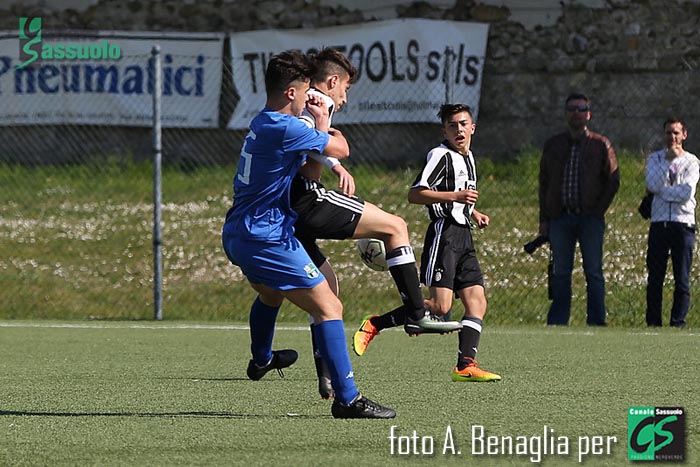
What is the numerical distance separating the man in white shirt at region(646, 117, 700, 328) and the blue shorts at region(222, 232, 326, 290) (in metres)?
6.26

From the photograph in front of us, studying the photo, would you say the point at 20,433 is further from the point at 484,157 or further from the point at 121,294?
the point at 484,157

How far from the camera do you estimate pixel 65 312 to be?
13.3 m

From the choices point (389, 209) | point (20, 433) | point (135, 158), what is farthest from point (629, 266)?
point (20, 433)

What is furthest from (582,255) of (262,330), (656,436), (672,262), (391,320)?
(656,436)

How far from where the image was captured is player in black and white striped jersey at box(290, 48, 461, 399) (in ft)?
20.5

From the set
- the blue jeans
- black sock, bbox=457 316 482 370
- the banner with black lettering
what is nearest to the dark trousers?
the blue jeans

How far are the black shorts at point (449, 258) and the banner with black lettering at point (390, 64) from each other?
25.8 ft

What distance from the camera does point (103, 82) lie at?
55.6ft

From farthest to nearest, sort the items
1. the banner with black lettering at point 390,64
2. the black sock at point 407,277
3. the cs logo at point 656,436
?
the banner with black lettering at point 390,64 → the black sock at point 407,277 → the cs logo at point 656,436

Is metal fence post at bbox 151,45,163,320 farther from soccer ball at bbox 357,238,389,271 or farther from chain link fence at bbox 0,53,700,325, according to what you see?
soccer ball at bbox 357,238,389,271

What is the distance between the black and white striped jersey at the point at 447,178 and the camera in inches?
308

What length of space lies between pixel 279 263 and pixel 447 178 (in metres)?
2.24

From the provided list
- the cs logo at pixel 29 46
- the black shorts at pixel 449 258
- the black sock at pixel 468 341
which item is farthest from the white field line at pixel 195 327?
the cs logo at pixel 29 46

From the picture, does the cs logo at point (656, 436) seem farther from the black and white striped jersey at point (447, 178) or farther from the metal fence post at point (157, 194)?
the metal fence post at point (157, 194)
